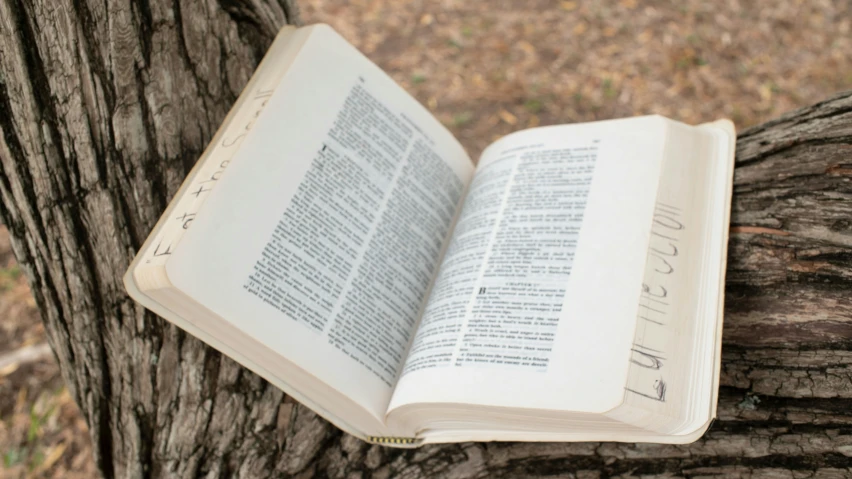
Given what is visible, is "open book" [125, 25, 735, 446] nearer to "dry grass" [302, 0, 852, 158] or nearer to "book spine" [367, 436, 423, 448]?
"book spine" [367, 436, 423, 448]

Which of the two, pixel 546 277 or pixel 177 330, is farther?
pixel 177 330

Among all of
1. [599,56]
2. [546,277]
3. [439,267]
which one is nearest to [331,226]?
[439,267]

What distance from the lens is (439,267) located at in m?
1.44

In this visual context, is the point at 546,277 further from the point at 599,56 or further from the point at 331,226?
the point at 599,56

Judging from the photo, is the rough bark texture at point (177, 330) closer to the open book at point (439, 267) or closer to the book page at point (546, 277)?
the open book at point (439, 267)

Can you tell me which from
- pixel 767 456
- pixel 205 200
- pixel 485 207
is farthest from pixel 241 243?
pixel 767 456

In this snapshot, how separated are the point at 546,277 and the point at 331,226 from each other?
41 cm

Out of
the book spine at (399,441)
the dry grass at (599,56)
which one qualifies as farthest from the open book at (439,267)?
the dry grass at (599,56)

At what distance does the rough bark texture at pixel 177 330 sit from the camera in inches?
45.3

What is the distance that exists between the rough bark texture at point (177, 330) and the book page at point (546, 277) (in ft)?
0.71

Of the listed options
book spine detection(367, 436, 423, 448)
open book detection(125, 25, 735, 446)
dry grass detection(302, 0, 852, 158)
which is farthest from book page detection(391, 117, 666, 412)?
dry grass detection(302, 0, 852, 158)

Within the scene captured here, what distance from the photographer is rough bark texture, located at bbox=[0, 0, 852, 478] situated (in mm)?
1149

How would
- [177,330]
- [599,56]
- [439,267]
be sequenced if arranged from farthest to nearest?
[599,56] → [439,267] → [177,330]

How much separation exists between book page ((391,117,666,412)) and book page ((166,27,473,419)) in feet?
0.23
